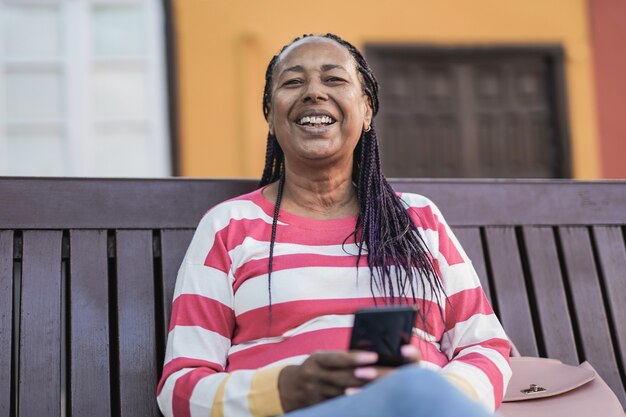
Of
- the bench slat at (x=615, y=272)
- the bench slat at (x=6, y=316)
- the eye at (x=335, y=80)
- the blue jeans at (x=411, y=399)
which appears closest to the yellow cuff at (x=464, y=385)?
the blue jeans at (x=411, y=399)

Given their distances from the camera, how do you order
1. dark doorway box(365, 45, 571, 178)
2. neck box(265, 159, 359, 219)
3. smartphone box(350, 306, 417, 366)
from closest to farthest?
smartphone box(350, 306, 417, 366), neck box(265, 159, 359, 219), dark doorway box(365, 45, 571, 178)

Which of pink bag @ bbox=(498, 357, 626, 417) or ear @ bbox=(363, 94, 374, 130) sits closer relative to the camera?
pink bag @ bbox=(498, 357, 626, 417)

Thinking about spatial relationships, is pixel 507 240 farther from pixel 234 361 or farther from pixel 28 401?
pixel 28 401

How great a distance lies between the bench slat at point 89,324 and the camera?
2572 millimetres

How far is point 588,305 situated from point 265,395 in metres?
1.50

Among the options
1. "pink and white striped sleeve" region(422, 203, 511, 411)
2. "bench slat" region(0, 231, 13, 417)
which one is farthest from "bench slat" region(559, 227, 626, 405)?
"bench slat" region(0, 231, 13, 417)

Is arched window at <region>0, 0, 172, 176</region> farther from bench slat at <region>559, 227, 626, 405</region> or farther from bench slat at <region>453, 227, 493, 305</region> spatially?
bench slat at <region>559, 227, 626, 405</region>

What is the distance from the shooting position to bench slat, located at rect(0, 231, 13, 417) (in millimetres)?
2520

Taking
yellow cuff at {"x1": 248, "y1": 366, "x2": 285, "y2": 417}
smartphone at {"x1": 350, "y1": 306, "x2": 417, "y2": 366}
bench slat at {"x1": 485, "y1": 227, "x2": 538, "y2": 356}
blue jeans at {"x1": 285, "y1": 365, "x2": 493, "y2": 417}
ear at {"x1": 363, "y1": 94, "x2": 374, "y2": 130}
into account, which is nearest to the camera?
blue jeans at {"x1": 285, "y1": 365, "x2": 493, "y2": 417}

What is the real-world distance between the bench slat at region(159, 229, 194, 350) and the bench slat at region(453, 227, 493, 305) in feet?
3.07

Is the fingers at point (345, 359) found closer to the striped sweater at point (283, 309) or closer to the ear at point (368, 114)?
the striped sweater at point (283, 309)

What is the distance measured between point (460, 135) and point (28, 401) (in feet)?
15.6

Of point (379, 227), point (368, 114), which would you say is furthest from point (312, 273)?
point (368, 114)

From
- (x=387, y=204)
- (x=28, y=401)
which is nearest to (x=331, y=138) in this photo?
(x=387, y=204)
